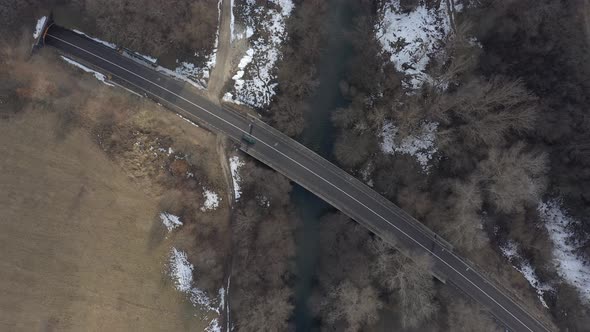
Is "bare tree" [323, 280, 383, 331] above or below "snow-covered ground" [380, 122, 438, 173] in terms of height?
below

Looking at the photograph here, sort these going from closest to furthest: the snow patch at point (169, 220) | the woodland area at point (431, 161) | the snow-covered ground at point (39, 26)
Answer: the woodland area at point (431, 161)
the snow-covered ground at point (39, 26)
the snow patch at point (169, 220)

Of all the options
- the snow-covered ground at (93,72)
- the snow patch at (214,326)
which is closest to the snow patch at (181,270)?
the snow patch at (214,326)

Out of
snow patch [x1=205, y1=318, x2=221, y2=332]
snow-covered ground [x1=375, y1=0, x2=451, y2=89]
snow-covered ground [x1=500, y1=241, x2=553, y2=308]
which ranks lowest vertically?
snow patch [x1=205, y1=318, x2=221, y2=332]

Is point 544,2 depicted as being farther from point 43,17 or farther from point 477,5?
point 43,17

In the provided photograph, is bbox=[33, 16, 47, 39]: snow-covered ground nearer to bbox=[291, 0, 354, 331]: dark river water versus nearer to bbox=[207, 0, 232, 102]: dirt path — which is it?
bbox=[207, 0, 232, 102]: dirt path

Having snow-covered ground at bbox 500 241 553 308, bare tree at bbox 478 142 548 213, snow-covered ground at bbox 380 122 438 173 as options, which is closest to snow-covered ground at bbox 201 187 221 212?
snow-covered ground at bbox 380 122 438 173

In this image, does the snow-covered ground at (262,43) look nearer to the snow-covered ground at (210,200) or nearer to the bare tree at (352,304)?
the snow-covered ground at (210,200)

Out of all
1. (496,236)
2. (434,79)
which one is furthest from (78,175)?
(496,236)

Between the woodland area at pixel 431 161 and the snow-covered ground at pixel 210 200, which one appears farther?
the snow-covered ground at pixel 210 200
